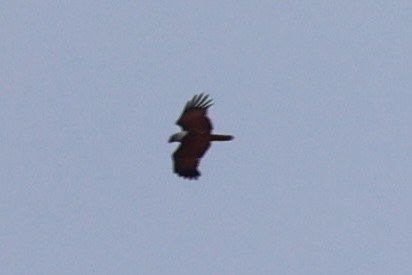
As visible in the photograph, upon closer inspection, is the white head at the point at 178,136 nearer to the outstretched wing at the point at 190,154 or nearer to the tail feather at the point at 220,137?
the outstretched wing at the point at 190,154

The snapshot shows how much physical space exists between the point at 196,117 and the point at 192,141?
1470 mm

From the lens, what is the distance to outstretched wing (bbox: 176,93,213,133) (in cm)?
4769

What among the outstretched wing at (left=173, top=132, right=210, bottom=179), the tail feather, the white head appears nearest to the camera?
the tail feather

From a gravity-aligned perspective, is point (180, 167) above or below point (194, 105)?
below

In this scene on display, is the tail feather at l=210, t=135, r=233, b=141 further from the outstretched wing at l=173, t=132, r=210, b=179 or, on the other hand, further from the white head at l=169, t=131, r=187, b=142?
the white head at l=169, t=131, r=187, b=142

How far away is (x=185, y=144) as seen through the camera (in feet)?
156

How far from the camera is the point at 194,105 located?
48.6 meters

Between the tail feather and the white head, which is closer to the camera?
the tail feather

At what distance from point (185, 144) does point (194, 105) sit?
229cm

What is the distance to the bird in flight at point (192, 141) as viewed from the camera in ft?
155

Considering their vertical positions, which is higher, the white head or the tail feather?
the white head

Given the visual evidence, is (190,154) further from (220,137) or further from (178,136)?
(220,137)

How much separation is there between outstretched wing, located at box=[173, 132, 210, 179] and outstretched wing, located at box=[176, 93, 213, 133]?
455 millimetres

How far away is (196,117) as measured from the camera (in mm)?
48188
